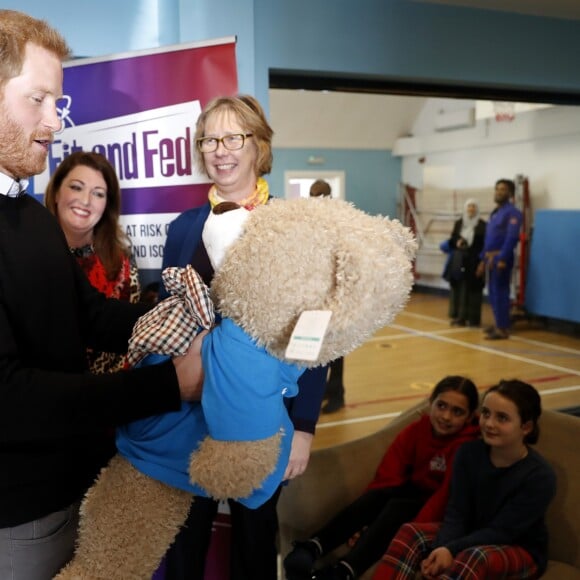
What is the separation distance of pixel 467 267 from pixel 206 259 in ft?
20.4

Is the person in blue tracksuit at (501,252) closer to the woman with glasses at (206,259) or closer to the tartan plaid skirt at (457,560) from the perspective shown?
the tartan plaid skirt at (457,560)

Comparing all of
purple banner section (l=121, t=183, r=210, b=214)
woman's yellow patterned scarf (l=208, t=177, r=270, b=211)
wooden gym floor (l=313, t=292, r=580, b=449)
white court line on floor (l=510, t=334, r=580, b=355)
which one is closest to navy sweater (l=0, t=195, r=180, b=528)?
woman's yellow patterned scarf (l=208, t=177, r=270, b=211)

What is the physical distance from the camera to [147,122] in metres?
2.38

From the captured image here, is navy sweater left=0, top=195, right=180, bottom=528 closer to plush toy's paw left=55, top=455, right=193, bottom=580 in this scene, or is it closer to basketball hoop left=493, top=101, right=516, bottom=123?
plush toy's paw left=55, top=455, right=193, bottom=580

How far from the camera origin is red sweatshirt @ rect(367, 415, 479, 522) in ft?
8.16

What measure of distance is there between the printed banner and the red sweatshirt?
1094mm

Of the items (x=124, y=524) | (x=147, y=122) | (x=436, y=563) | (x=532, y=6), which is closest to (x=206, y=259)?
(x=124, y=524)

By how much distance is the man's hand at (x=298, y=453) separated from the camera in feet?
5.32

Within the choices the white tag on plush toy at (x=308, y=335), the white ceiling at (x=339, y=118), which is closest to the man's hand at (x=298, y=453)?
the white tag on plush toy at (x=308, y=335)

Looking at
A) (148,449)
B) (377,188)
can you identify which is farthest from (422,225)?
(148,449)

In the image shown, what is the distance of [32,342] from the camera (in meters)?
1.12

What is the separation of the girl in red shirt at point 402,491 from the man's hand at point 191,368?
1.39 metres

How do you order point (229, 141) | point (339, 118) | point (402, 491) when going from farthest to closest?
point (339, 118) → point (402, 491) → point (229, 141)

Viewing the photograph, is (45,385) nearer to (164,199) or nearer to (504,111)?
(164,199)
